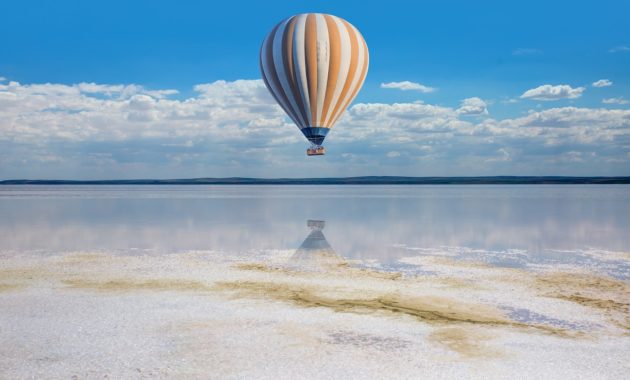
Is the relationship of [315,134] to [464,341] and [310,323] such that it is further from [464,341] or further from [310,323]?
[464,341]

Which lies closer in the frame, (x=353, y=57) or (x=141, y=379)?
(x=141, y=379)

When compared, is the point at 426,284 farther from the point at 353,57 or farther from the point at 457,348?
the point at 353,57

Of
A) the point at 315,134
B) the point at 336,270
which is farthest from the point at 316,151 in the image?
the point at 336,270

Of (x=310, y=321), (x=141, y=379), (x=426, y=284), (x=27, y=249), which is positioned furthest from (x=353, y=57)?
(x=141, y=379)

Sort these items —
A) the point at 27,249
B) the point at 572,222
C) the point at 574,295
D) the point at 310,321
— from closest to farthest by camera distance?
the point at 310,321
the point at 574,295
the point at 27,249
the point at 572,222

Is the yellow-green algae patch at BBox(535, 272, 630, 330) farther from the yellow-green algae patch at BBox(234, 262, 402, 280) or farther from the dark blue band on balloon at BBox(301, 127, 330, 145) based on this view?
the dark blue band on balloon at BBox(301, 127, 330, 145)

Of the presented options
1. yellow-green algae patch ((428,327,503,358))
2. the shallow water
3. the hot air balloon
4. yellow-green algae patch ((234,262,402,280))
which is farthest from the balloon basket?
yellow-green algae patch ((428,327,503,358))

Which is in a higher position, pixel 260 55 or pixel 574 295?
pixel 260 55

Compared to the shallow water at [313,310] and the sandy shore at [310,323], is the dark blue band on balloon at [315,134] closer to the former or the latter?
the shallow water at [313,310]
